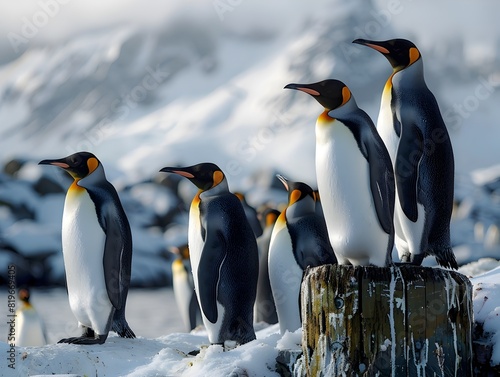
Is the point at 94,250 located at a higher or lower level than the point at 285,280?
higher

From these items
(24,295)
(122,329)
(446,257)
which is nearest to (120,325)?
(122,329)

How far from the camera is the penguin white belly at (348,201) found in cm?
387

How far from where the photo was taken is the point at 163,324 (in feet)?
56.3

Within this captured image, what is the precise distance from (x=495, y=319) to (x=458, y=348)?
0.42m

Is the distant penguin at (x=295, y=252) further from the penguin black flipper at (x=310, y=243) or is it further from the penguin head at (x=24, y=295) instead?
the penguin head at (x=24, y=295)

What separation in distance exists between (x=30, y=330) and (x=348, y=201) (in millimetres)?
5797

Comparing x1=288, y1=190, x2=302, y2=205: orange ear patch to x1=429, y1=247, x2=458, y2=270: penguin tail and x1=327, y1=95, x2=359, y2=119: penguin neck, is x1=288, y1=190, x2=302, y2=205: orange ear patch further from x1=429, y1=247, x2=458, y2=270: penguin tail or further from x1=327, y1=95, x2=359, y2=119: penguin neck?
x1=327, y1=95, x2=359, y2=119: penguin neck

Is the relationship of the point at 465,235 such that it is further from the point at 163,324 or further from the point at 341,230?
the point at 341,230

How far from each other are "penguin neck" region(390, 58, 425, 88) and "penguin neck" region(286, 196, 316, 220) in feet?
5.07

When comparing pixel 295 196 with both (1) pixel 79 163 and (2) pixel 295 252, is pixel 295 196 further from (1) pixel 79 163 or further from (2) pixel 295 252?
(1) pixel 79 163

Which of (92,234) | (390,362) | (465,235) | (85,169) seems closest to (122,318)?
(92,234)

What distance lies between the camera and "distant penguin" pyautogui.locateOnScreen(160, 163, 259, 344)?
5.23 metres

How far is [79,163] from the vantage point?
5.90m

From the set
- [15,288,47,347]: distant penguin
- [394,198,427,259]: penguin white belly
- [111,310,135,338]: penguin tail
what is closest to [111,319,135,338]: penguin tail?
[111,310,135,338]: penguin tail
